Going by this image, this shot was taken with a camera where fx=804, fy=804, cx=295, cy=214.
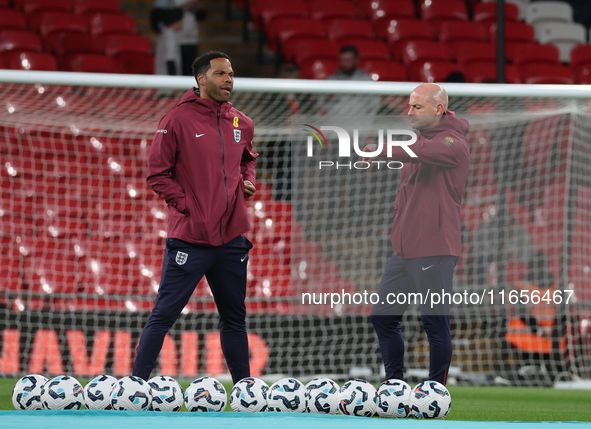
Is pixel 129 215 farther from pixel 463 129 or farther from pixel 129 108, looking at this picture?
pixel 463 129

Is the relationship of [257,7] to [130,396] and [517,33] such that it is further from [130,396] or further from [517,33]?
[130,396]

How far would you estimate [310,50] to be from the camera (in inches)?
373

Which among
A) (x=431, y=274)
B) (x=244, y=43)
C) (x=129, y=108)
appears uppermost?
(x=244, y=43)

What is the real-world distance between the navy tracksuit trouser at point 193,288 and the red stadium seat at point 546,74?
7.17 meters

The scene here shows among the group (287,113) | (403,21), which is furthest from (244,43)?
(287,113)

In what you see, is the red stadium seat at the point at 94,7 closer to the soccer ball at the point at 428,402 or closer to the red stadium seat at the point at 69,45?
the red stadium seat at the point at 69,45

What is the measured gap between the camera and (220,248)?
12.6 ft

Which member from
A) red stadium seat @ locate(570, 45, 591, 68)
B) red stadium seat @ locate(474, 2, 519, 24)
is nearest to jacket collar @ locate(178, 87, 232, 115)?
red stadium seat @ locate(570, 45, 591, 68)

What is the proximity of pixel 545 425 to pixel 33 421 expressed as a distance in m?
→ 1.95

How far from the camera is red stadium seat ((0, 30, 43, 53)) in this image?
27.1 feet

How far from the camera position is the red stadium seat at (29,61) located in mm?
7949

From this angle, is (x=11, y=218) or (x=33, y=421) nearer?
(x=33, y=421)

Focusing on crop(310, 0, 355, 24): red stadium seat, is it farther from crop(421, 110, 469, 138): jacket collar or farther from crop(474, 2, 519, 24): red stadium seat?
crop(421, 110, 469, 138): jacket collar

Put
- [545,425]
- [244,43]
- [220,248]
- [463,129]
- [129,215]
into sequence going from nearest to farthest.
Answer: [545,425] < [220,248] < [463,129] < [129,215] < [244,43]
